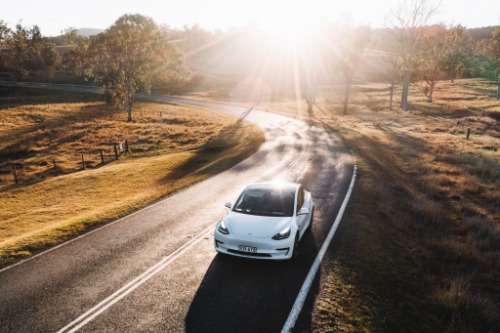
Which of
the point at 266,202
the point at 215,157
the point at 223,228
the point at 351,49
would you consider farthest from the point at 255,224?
the point at 351,49

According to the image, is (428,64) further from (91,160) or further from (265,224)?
(265,224)

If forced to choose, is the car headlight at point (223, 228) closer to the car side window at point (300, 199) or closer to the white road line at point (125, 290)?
the white road line at point (125, 290)

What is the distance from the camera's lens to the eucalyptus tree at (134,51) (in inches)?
2019

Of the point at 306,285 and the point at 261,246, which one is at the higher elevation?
the point at 261,246

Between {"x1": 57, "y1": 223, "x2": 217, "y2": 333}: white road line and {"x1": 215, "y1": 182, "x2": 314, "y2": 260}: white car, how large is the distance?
5.15ft

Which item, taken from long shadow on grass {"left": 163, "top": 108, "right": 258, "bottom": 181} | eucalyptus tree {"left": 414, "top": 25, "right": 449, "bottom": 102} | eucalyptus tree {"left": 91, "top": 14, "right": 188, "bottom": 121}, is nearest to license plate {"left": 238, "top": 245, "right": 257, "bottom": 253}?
long shadow on grass {"left": 163, "top": 108, "right": 258, "bottom": 181}

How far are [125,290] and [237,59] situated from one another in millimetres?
164449

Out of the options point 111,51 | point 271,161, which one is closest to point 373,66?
point 111,51

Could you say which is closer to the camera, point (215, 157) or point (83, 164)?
point (215, 157)

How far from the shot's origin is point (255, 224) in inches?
369

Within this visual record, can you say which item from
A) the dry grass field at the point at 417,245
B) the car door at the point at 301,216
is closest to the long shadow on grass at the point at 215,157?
the dry grass field at the point at 417,245

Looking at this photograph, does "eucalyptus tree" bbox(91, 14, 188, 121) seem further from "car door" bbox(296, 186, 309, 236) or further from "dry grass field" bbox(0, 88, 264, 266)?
"car door" bbox(296, 186, 309, 236)

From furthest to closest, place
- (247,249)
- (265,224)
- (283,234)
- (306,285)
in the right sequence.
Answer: (265,224)
(283,234)
(247,249)
(306,285)

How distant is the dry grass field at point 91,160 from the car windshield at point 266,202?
20.8 feet
